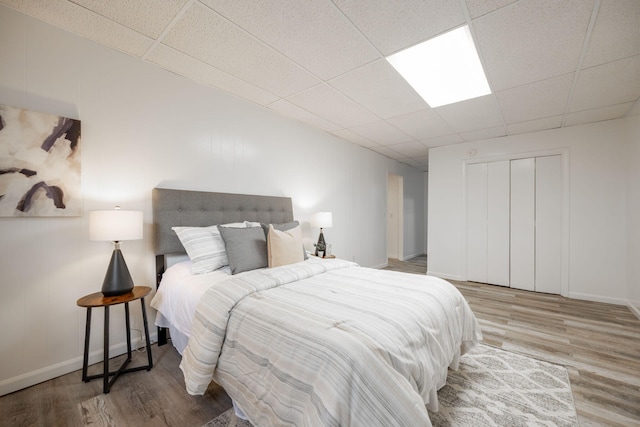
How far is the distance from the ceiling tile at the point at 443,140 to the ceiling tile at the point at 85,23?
13.1 feet

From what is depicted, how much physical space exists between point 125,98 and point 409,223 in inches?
241

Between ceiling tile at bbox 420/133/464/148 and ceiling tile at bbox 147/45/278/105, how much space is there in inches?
111

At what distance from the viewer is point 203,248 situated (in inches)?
83.4

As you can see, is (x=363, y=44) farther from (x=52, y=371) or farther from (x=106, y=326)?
(x=52, y=371)

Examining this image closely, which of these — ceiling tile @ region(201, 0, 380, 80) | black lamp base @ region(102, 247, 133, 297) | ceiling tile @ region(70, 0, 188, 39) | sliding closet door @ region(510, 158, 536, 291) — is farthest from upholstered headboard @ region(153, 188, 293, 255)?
sliding closet door @ region(510, 158, 536, 291)

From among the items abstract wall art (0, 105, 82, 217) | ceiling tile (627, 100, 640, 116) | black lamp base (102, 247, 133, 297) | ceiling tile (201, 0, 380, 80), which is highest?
ceiling tile (201, 0, 380, 80)

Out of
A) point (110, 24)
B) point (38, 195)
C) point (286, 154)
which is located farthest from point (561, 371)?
point (110, 24)

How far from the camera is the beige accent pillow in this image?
2188mm

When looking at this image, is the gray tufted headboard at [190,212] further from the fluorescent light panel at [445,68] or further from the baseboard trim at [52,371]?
the fluorescent light panel at [445,68]

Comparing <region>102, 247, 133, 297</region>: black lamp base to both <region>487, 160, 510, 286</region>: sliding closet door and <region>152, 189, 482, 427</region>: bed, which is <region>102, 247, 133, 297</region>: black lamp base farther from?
<region>487, 160, 510, 286</region>: sliding closet door

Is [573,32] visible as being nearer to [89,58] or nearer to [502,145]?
[502,145]

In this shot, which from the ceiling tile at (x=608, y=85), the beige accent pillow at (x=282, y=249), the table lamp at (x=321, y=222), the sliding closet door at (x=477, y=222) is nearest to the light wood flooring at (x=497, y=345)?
the beige accent pillow at (x=282, y=249)

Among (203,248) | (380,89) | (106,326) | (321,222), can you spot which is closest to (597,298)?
(321,222)

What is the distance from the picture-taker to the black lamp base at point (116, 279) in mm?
1756
